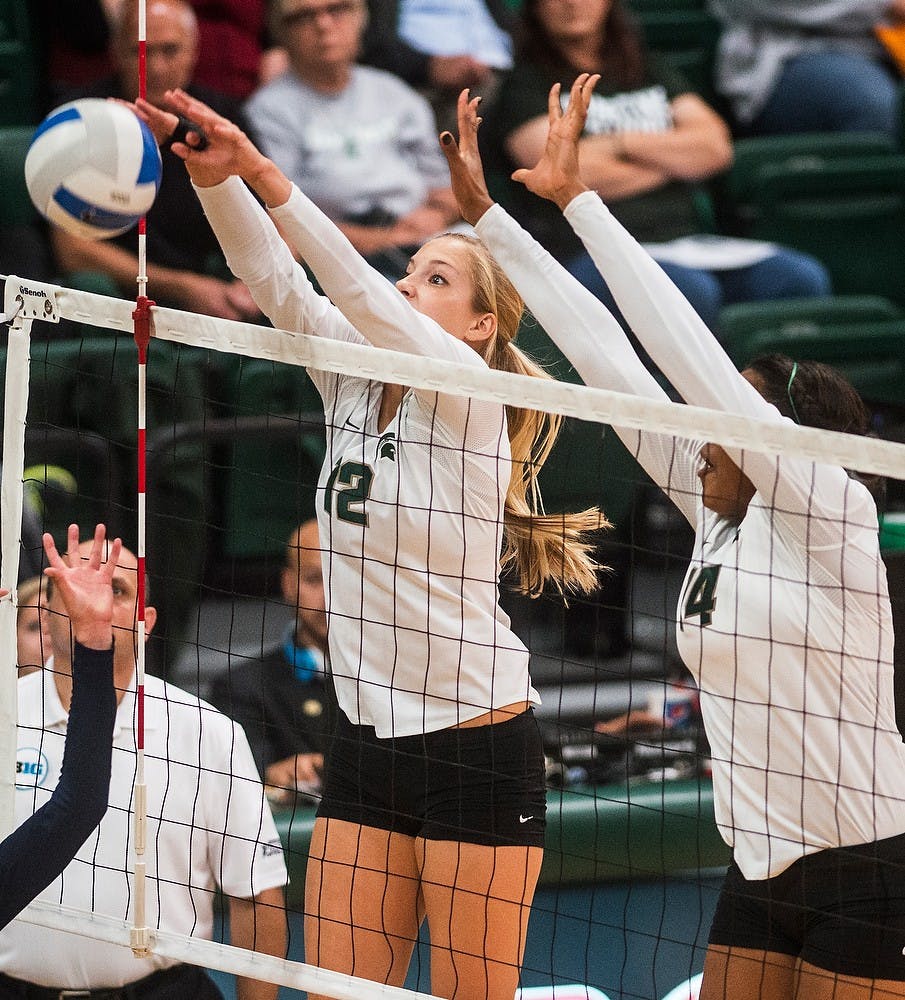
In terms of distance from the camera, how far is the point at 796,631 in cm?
312

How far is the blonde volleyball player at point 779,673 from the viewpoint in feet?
10.1

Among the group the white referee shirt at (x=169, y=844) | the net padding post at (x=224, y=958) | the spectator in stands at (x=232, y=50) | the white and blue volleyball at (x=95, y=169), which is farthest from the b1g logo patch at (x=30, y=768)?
the spectator in stands at (x=232, y=50)

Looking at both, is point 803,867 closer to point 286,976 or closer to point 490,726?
→ point 490,726

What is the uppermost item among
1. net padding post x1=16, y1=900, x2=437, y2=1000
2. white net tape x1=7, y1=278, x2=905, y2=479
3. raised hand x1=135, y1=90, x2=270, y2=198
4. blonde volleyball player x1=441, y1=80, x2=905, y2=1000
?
raised hand x1=135, y1=90, x2=270, y2=198

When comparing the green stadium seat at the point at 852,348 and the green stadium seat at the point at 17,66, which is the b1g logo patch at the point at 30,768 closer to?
the green stadium seat at the point at 852,348

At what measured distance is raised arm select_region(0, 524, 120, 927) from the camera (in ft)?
9.86

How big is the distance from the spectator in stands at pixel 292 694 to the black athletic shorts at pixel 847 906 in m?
2.11

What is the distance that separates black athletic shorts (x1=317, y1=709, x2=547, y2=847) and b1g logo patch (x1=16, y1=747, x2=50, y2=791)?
3.49ft

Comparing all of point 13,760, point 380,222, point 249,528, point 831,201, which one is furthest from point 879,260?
point 13,760

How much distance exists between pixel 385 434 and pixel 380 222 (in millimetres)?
3332

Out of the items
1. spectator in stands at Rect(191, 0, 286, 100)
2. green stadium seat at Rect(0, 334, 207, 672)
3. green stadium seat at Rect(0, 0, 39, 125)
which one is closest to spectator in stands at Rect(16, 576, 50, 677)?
green stadium seat at Rect(0, 334, 207, 672)

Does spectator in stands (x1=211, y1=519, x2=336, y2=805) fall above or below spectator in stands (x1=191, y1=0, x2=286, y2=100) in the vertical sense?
below

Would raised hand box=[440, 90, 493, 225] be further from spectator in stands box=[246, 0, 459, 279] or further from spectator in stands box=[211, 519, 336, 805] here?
spectator in stands box=[246, 0, 459, 279]

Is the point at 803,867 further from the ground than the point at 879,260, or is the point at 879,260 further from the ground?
the point at 879,260
